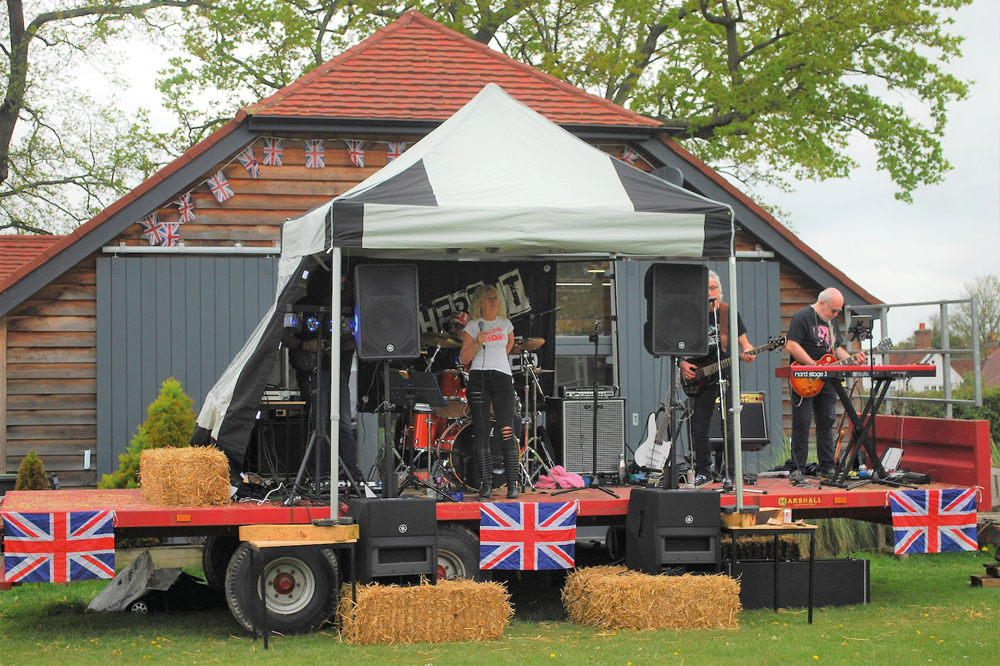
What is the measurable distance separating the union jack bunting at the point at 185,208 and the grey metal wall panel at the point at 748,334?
4.42 metres

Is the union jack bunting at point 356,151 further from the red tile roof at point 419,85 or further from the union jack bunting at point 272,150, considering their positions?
the union jack bunting at point 272,150

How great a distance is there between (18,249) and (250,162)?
6015 mm

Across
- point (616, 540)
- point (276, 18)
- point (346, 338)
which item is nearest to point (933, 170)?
point (276, 18)

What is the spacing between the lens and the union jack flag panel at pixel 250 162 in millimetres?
11461

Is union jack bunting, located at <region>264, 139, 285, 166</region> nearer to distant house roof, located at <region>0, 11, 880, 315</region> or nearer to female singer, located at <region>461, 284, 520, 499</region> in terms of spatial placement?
distant house roof, located at <region>0, 11, 880, 315</region>

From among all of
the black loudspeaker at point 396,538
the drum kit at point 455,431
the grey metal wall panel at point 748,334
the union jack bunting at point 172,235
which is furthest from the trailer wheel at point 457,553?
the union jack bunting at point 172,235

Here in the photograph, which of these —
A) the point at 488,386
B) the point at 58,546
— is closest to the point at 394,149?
the point at 488,386

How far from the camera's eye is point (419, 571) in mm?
6969

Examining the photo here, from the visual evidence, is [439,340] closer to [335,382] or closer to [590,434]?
[590,434]

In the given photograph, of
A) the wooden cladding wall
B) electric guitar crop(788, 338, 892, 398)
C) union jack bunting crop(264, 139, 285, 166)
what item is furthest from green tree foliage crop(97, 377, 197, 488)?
electric guitar crop(788, 338, 892, 398)

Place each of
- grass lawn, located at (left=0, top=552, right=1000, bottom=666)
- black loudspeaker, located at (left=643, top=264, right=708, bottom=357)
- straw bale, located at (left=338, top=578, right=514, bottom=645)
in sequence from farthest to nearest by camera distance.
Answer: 1. black loudspeaker, located at (left=643, top=264, right=708, bottom=357)
2. straw bale, located at (left=338, top=578, right=514, bottom=645)
3. grass lawn, located at (left=0, top=552, right=1000, bottom=666)

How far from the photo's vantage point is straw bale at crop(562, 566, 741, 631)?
6.92 metres

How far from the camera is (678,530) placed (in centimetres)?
731

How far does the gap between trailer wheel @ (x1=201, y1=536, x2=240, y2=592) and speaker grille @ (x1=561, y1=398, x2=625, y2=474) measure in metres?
2.79
